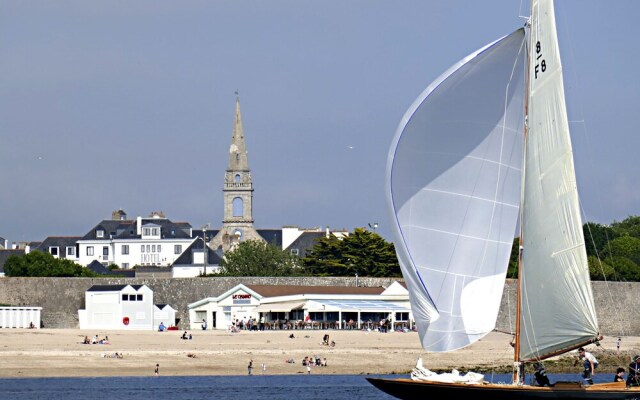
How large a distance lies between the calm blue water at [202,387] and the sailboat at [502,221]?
12.0 m

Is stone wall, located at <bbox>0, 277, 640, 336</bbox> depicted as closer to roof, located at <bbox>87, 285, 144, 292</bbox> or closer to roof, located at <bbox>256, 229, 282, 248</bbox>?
roof, located at <bbox>87, 285, 144, 292</bbox>

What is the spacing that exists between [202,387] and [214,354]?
6.69 meters

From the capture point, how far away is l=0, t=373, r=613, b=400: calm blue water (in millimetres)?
34812

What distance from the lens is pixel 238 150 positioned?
13650 centimetres

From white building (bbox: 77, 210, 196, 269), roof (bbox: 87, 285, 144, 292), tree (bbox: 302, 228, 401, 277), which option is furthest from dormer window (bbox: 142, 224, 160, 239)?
roof (bbox: 87, 285, 144, 292)

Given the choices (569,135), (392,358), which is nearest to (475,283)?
(569,135)

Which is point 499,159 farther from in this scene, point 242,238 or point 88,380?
point 242,238

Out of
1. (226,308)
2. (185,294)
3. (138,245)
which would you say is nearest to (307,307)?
(226,308)

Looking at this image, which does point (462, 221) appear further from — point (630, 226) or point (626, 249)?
point (630, 226)

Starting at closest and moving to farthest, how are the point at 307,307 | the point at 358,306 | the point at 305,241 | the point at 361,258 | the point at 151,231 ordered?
the point at 358,306, the point at 307,307, the point at 361,258, the point at 305,241, the point at 151,231

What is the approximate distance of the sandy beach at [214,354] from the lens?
41.9 meters

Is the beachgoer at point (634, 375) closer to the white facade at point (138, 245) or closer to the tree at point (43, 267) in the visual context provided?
the tree at point (43, 267)

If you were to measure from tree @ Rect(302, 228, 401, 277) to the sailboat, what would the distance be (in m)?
55.4

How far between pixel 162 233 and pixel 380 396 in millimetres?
86051
